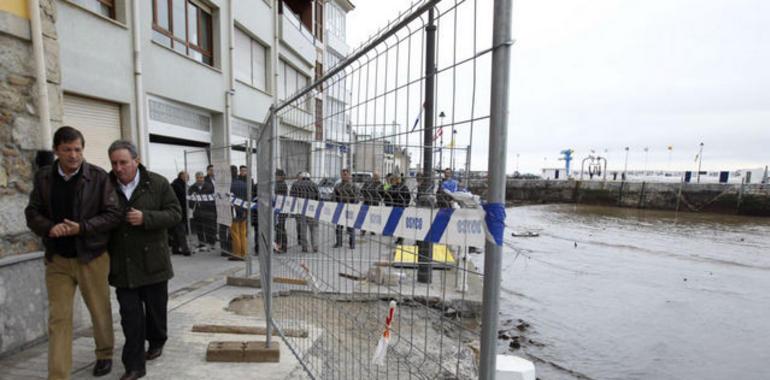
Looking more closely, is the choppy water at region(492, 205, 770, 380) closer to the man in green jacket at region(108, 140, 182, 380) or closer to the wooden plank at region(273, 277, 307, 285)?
the wooden plank at region(273, 277, 307, 285)

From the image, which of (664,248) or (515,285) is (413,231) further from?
(664,248)

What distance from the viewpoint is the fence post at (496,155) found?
3.90 ft

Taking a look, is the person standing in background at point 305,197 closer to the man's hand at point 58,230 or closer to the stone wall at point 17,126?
the man's hand at point 58,230

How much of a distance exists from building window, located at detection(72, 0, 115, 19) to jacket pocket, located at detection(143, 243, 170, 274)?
6698 mm

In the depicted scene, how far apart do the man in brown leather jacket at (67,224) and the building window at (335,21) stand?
77.4 feet

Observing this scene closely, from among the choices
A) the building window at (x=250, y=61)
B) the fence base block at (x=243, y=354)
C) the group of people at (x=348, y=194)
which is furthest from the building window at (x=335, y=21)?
the fence base block at (x=243, y=354)

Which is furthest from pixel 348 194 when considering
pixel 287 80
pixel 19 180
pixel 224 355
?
pixel 287 80

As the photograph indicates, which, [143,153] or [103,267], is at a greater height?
[143,153]

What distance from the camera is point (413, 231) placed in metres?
1.56

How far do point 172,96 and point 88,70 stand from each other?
2.35 m

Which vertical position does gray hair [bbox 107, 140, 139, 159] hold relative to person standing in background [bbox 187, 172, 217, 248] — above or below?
above

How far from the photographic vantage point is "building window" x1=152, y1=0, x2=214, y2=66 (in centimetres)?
932

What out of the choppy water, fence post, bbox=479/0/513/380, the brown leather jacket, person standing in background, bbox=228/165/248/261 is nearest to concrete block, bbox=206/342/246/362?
the brown leather jacket

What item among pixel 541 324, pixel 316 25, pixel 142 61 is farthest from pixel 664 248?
pixel 316 25
